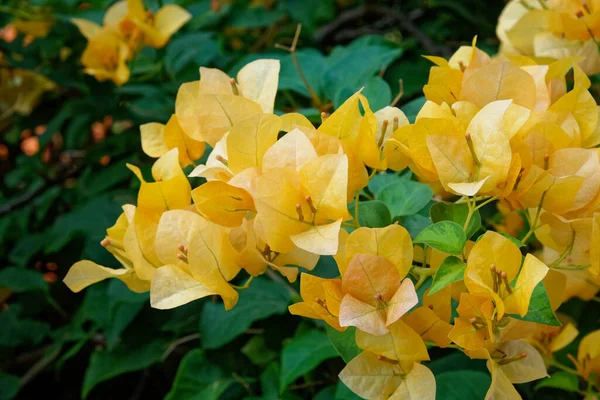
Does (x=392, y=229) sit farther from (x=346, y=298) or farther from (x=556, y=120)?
(x=556, y=120)

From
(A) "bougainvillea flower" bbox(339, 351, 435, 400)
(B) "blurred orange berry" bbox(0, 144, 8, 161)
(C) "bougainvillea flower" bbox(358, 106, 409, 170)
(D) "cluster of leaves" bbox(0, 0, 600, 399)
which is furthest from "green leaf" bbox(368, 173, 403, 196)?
(B) "blurred orange berry" bbox(0, 144, 8, 161)

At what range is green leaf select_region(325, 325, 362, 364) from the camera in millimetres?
475

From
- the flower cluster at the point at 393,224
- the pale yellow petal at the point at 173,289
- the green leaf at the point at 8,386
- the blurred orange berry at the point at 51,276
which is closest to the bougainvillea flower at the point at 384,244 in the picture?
the flower cluster at the point at 393,224

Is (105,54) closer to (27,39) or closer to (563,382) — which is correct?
(27,39)

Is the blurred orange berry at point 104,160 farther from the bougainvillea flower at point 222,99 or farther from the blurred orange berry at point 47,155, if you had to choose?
the bougainvillea flower at point 222,99

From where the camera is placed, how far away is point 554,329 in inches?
25.2

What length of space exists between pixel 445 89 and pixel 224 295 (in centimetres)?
25

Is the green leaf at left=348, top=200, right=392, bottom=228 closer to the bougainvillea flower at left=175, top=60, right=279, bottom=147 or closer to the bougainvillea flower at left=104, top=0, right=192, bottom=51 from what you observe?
the bougainvillea flower at left=175, top=60, right=279, bottom=147

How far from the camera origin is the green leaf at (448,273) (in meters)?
0.42

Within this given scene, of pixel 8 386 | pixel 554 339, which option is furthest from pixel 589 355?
pixel 8 386

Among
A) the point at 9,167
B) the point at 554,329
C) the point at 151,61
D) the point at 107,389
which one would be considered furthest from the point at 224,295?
the point at 9,167

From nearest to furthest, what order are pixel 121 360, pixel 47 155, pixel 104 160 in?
pixel 121 360
pixel 104 160
pixel 47 155

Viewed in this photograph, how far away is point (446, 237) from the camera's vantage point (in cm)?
44

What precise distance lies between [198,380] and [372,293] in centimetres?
41
